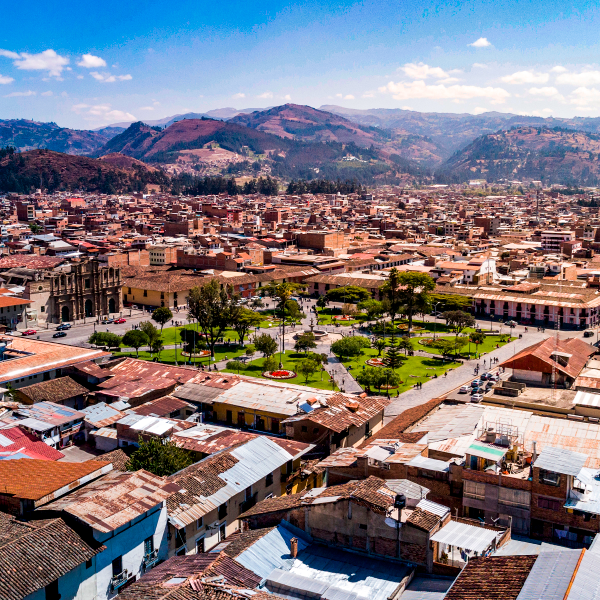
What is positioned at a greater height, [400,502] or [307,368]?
[400,502]

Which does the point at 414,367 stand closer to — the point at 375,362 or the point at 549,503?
the point at 375,362

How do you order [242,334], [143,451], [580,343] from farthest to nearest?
1. [242,334]
2. [580,343]
3. [143,451]

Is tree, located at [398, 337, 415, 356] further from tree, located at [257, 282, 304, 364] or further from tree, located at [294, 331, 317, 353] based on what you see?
tree, located at [257, 282, 304, 364]

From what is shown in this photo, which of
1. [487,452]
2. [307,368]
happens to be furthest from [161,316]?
[487,452]

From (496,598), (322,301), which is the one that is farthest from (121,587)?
(322,301)

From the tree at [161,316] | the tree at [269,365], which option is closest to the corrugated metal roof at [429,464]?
the tree at [269,365]

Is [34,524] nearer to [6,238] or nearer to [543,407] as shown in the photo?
[543,407]

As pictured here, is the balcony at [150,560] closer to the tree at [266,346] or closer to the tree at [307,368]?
the tree at [307,368]
